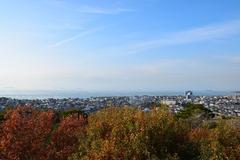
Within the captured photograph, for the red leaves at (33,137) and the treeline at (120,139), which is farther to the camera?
the red leaves at (33,137)

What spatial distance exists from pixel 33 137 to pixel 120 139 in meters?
3.64

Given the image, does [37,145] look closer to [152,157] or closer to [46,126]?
[46,126]

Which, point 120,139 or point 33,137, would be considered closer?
point 120,139

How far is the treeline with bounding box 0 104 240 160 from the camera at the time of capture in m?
12.5

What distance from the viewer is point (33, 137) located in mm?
15242

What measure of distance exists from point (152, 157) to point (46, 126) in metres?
5.35

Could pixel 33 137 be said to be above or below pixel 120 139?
below

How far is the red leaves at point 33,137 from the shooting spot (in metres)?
14.4

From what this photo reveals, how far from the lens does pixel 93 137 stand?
14.7 m

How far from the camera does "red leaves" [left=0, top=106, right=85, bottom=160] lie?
14.4 meters

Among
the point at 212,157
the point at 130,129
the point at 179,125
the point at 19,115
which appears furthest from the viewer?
the point at 19,115

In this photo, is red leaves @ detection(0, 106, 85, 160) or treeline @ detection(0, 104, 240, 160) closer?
treeline @ detection(0, 104, 240, 160)

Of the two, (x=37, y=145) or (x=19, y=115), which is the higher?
(x=19, y=115)

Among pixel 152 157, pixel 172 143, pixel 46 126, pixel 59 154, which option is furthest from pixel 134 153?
pixel 46 126
